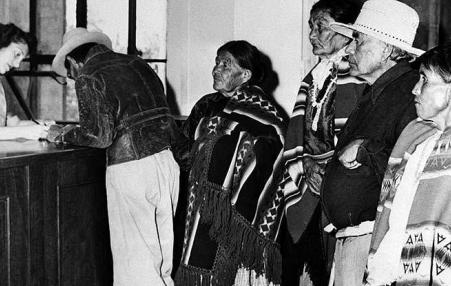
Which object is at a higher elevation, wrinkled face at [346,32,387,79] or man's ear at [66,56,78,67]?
wrinkled face at [346,32,387,79]

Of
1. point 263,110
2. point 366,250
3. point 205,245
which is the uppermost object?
point 263,110

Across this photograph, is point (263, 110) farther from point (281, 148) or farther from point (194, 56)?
point (194, 56)

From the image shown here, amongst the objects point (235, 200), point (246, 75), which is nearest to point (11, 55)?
point (246, 75)

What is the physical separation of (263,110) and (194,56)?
1349 mm

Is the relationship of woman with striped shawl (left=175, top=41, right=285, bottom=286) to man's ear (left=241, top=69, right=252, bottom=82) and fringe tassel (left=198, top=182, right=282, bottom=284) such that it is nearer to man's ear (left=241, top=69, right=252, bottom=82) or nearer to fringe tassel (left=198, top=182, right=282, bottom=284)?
fringe tassel (left=198, top=182, right=282, bottom=284)

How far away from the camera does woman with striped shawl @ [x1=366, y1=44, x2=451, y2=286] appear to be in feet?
7.50

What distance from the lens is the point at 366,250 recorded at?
2.85 metres

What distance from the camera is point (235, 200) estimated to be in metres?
3.77

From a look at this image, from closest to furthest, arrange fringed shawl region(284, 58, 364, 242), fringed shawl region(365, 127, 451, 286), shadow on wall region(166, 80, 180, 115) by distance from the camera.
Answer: fringed shawl region(365, 127, 451, 286) < fringed shawl region(284, 58, 364, 242) < shadow on wall region(166, 80, 180, 115)

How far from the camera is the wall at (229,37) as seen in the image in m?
4.67

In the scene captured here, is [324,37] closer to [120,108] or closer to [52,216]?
[120,108]

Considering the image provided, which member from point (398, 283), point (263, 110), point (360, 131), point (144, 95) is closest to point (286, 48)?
point (263, 110)

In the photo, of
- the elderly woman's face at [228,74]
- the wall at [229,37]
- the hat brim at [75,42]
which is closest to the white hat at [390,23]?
the elderly woman's face at [228,74]

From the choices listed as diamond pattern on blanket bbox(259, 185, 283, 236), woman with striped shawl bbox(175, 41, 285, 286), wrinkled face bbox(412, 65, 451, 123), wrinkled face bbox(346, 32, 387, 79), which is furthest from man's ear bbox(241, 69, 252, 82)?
wrinkled face bbox(412, 65, 451, 123)
